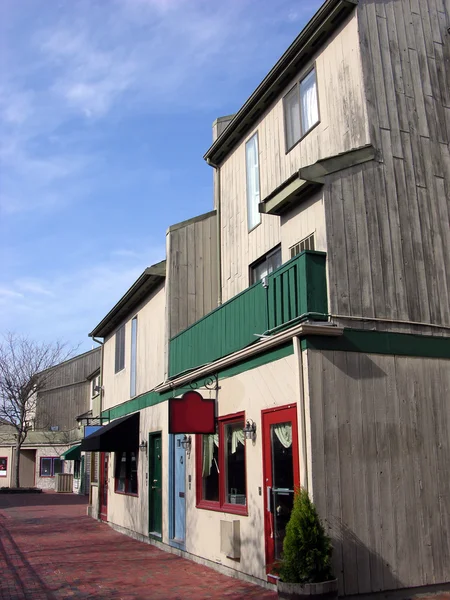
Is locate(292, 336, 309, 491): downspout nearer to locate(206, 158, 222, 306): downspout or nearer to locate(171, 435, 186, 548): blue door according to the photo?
locate(171, 435, 186, 548): blue door

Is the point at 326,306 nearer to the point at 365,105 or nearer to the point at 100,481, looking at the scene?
the point at 365,105

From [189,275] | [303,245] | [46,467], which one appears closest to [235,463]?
[303,245]

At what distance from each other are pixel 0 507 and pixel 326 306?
878 inches

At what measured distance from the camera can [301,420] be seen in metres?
7.96

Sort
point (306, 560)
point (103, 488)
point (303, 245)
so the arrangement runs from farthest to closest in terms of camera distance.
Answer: point (103, 488)
point (303, 245)
point (306, 560)

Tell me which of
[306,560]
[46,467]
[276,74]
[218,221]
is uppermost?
[276,74]

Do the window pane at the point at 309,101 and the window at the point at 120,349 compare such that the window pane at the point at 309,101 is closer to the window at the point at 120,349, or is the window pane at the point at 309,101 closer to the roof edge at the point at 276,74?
the roof edge at the point at 276,74

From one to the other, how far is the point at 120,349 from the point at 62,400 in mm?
26839

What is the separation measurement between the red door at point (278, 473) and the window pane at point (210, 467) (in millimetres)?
2263

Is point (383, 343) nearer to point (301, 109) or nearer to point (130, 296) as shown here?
point (301, 109)

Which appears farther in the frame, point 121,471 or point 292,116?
point 121,471

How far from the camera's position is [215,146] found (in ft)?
45.6

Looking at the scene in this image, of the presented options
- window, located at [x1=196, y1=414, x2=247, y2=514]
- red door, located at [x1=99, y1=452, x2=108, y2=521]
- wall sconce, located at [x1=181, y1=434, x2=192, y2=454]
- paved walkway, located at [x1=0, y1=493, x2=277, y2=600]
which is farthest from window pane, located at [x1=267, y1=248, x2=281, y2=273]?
red door, located at [x1=99, y1=452, x2=108, y2=521]

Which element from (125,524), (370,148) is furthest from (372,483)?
(125,524)
